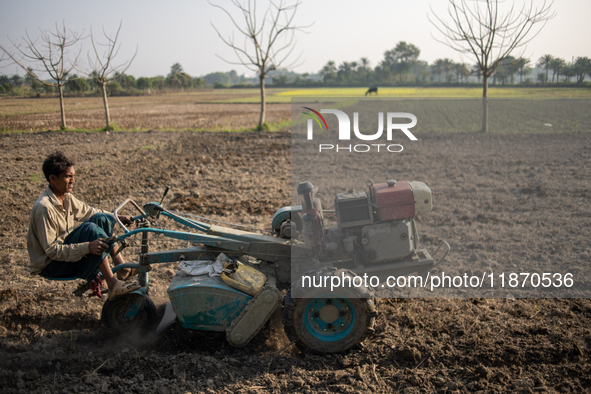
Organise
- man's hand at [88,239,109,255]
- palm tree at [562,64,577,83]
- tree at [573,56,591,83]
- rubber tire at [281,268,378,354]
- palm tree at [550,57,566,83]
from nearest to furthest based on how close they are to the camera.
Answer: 1. rubber tire at [281,268,378,354]
2. man's hand at [88,239,109,255]
3. tree at [573,56,591,83]
4. palm tree at [562,64,577,83]
5. palm tree at [550,57,566,83]

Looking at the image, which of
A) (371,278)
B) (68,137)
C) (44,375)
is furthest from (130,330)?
(68,137)

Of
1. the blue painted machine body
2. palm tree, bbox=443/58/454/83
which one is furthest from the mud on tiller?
palm tree, bbox=443/58/454/83

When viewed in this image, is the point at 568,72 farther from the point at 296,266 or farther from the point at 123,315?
the point at 123,315

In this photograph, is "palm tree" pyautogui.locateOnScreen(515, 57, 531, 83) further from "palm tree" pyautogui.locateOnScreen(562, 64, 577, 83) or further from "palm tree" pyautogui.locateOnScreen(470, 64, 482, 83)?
"palm tree" pyautogui.locateOnScreen(562, 64, 577, 83)

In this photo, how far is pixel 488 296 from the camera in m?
4.89

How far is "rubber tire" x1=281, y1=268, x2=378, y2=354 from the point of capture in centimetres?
362

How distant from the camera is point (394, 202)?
13.6ft

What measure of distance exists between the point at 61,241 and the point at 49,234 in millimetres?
182

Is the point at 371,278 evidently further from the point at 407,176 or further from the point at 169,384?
the point at 407,176

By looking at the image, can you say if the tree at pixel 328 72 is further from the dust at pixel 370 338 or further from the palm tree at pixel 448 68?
the dust at pixel 370 338

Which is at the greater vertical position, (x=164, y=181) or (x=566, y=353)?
(x=164, y=181)

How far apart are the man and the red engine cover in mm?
2437

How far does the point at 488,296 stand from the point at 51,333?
4685mm

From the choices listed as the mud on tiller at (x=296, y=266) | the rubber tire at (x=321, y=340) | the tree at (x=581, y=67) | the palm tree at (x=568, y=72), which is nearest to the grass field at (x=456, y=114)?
the palm tree at (x=568, y=72)
